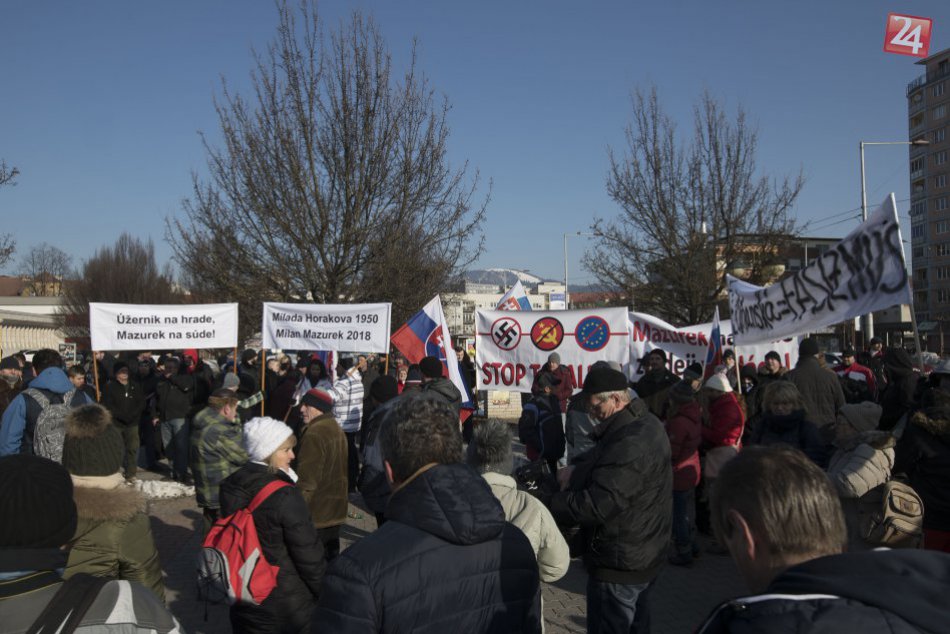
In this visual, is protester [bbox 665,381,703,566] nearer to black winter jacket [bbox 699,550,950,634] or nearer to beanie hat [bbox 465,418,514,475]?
beanie hat [bbox 465,418,514,475]

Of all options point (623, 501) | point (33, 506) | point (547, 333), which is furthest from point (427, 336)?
point (33, 506)

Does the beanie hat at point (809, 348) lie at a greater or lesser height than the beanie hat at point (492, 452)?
greater

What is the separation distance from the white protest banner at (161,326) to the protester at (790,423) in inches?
340

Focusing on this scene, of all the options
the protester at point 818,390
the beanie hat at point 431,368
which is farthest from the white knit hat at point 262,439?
the protester at point 818,390

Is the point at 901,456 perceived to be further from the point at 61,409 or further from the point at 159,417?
the point at 159,417

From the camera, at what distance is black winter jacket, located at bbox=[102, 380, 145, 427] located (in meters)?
11.1

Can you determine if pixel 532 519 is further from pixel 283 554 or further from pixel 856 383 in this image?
pixel 856 383

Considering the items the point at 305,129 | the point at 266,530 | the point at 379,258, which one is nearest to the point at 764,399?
the point at 266,530

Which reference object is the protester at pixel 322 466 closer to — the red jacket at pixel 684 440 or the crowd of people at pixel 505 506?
the crowd of people at pixel 505 506

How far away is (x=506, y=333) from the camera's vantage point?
11.2 m

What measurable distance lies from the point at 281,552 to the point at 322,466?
6.75 ft

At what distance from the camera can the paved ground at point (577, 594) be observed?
5.79 meters

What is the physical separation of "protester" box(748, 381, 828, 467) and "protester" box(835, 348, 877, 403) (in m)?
5.22

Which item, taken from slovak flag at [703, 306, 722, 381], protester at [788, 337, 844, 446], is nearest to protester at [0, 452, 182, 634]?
protester at [788, 337, 844, 446]
